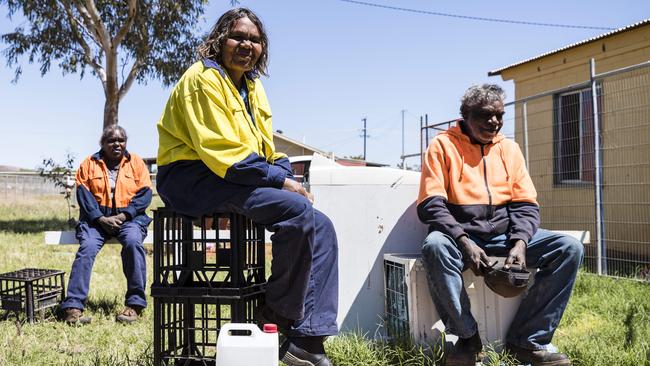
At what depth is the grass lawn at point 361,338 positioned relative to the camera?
3.31 meters

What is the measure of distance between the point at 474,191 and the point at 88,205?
3397mm

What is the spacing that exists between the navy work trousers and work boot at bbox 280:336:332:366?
4 cm

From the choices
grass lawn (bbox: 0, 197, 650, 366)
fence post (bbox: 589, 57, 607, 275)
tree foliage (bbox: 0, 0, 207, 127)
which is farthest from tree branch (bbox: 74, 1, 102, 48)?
fence post (bbox: 589, 57, 607, 275)

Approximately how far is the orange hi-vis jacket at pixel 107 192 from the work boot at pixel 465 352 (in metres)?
3.26

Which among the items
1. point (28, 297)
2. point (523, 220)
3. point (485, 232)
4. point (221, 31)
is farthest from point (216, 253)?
point (28, 297)

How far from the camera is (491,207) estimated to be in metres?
3.52

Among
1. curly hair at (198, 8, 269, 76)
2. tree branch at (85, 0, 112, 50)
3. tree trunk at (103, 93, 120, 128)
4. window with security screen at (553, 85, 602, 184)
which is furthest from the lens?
tree trunk at (103, 93, 120, 128)

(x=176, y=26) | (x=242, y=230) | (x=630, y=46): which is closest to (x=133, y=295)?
(x=242, y=230)

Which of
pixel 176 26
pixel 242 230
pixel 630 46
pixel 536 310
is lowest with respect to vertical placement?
pixel 536 310

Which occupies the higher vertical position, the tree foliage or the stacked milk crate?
the tree foliage

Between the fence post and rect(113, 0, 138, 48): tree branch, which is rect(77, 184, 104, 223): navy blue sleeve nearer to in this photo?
the fence post

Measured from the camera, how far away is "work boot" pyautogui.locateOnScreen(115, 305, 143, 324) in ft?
15.3

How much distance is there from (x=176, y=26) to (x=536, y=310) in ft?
51.9

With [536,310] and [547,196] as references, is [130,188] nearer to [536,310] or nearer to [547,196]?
[536,310]
